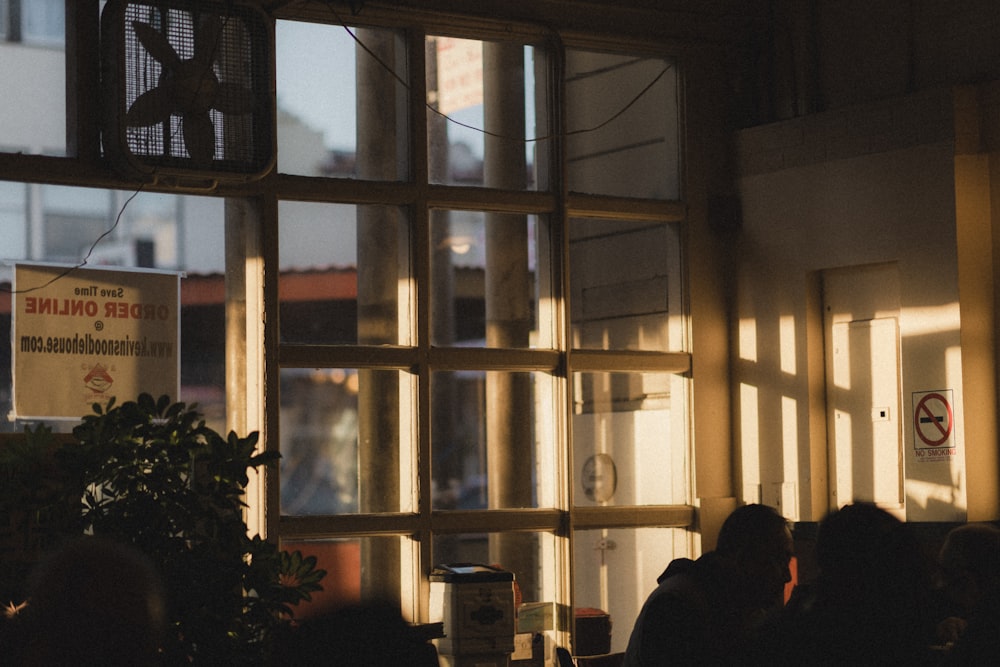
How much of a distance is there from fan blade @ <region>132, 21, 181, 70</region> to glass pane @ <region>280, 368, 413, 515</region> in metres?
1.45

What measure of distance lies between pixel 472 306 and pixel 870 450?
1992 mm

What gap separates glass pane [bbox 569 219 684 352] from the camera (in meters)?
7.14

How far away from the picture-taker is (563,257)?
6719 millimetres

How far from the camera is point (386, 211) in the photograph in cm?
650

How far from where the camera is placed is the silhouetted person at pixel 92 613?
1.73m

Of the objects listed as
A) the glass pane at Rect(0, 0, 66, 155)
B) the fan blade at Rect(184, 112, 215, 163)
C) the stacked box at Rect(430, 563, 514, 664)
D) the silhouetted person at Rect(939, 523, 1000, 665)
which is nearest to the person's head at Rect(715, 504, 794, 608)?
the silhouetted person at Rect(939, 523, 1000, 665)

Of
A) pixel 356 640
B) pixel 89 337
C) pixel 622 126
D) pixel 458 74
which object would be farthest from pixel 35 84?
pixel 356 640

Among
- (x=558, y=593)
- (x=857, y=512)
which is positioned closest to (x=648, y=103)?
(x=558, y=593)

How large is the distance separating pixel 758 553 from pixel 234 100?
3.03 meters

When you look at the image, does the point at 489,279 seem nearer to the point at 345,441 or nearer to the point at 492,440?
the point at 492,440

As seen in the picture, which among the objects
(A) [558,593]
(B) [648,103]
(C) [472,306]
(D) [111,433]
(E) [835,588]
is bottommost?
(A) [558,593]

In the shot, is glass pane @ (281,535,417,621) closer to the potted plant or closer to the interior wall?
the potted plant

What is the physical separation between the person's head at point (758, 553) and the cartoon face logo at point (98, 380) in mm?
3036

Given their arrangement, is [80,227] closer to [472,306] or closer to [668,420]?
[472,306]
